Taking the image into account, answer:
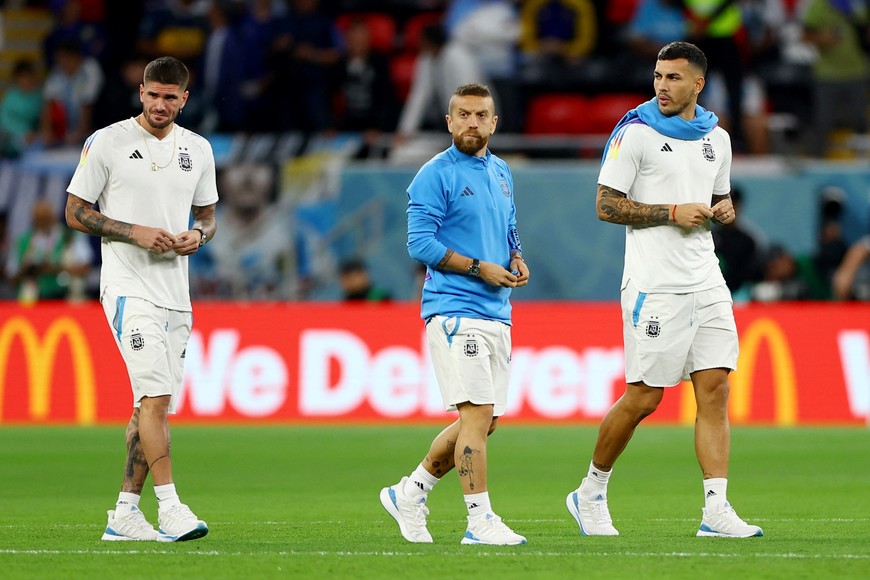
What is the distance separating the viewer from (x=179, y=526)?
784 centimetres

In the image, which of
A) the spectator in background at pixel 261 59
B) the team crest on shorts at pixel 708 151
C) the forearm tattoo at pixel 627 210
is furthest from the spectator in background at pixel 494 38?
the forearm tattoo at pixel 627 210

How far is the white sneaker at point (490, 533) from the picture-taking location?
7.70 metres

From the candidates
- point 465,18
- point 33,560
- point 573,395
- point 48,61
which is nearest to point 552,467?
point 573,395

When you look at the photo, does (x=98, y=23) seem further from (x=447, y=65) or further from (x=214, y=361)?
(x=214, y=361)

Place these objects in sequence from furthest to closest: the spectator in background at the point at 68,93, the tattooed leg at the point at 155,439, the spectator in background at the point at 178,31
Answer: the spectator in background at the point at 178,31, the spectator in background at the point at 68,93, the tattooed leg at the point at 155,439

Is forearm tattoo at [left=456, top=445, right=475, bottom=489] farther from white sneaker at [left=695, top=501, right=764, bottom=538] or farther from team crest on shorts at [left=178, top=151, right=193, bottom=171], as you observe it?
team crest on shorts at [left=178, top=151, right=193, bottom=171]

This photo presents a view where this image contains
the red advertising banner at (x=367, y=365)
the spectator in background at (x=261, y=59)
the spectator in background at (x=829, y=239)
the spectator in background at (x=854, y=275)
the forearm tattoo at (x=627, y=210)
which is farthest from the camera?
the spectator in background at (x=261, y=59)

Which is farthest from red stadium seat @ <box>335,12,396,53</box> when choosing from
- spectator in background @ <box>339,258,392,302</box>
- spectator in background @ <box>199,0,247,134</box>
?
spectator in background @ <box>339,258,392,302</box>

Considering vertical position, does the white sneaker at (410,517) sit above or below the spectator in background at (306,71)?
below

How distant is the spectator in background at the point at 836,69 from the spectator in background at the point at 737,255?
9.05ft

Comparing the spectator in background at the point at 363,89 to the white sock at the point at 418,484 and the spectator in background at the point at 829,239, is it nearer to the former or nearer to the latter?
the spectator in background at the point at 829,239

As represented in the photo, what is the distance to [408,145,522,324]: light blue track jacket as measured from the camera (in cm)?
789

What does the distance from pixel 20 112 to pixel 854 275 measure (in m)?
12.3

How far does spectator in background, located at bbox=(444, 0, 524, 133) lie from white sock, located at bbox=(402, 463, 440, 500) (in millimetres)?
14108
